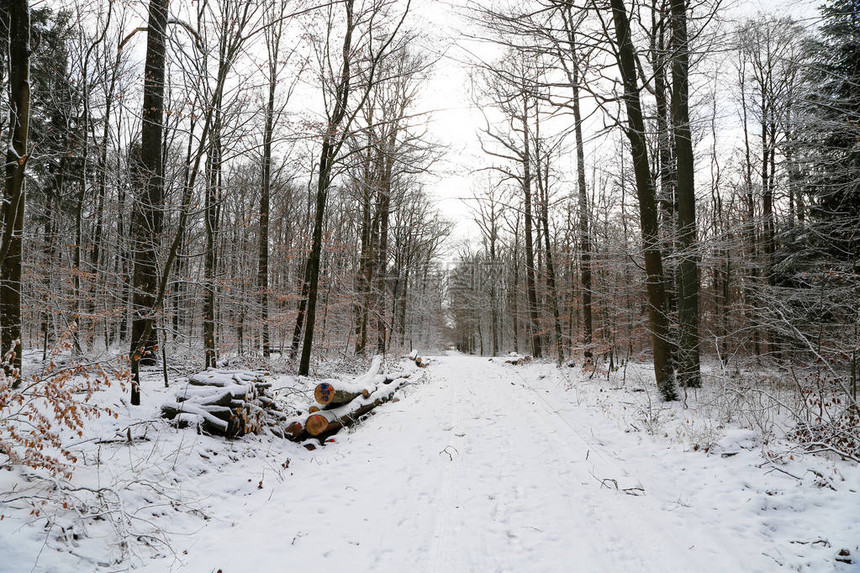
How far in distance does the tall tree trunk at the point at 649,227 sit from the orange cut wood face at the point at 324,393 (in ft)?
20.8

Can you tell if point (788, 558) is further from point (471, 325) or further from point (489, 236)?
point (471, 325)

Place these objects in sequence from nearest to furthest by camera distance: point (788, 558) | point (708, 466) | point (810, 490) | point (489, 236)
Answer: point (788, 558) < point (810, 490) < point (708, 466) < point (489, 236)

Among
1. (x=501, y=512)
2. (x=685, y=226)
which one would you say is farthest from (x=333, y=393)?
(x=685, y=226)

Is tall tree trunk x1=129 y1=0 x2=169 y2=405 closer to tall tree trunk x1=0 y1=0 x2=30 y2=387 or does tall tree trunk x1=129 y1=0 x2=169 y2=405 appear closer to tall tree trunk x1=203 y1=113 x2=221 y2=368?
tall tree trunk x1=203 y1=113 x2=221 y2=368

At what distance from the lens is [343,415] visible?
695 cm

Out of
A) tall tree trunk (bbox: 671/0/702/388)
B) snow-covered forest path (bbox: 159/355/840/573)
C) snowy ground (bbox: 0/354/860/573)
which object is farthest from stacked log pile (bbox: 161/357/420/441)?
tall tree trunk (bbox: 671/0/702/388)

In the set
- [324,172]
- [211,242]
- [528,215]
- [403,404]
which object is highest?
[528,215]

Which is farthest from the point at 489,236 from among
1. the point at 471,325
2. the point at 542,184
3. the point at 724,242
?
the point at 724,242

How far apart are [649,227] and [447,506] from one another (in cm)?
678

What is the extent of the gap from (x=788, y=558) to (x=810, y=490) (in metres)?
1.10

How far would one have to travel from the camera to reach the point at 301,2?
7.33m

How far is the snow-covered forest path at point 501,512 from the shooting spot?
3.00 m

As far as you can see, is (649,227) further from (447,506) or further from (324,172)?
(324,172)

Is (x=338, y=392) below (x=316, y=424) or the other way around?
the other way around
